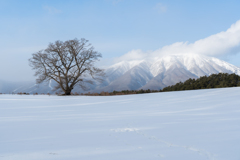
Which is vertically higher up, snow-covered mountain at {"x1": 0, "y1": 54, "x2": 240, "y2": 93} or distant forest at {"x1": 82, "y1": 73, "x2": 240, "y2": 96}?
snow-covered mountain at {"x1": 0, "y1": 54, "x2": 240, "y2": 93}

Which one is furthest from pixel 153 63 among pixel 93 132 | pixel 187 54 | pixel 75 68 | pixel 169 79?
pixel 93 132

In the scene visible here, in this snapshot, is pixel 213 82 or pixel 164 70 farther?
pixel 164 70

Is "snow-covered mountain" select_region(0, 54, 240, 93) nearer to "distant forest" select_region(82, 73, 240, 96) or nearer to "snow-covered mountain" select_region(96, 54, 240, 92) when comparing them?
"snow-covered mountain" select_region(96, 54, 240, 92)

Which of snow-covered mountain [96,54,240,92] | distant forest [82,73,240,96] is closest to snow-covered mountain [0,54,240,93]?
snow-covered mountain [96,54,240,92]

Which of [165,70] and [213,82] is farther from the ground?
[165,70]

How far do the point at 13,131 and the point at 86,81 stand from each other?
48.1 feet

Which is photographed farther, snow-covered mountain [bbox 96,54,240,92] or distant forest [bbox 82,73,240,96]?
snow-covered mountain [bbox 96,54,240,92]

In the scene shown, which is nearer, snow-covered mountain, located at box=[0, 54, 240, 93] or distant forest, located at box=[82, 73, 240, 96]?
distant forest, located at box=[82, 73, 240, 96]

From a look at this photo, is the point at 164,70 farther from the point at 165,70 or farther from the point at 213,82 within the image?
the point at 213,82

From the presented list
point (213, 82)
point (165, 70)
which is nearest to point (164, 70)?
point (165, 70)

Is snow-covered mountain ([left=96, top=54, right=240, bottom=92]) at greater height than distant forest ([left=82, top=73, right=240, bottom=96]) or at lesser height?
greater

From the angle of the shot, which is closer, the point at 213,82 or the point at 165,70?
the point at 213,82

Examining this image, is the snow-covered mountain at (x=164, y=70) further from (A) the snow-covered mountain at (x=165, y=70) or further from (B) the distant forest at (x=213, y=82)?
(B) the distant forest at (x=213, y=82)

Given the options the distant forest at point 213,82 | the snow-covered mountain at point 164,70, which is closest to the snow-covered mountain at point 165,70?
the snow-covered mountain at point 164,70
